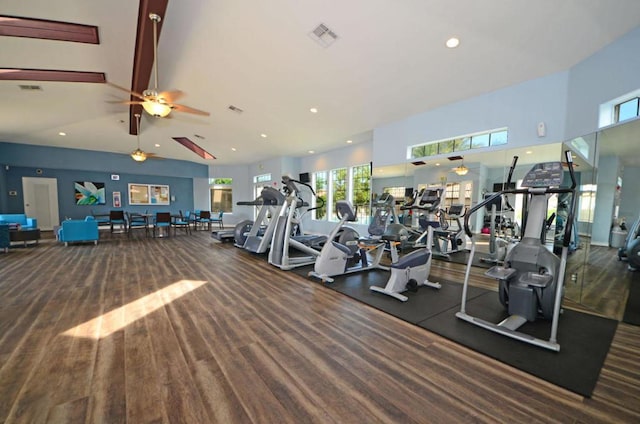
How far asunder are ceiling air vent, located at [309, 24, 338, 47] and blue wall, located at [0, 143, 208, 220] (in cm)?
1116

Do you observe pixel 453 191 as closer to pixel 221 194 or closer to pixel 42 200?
pixel 221 194

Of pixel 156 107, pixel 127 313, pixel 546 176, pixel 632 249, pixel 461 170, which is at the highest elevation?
pixel 156 107

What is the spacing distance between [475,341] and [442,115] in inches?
184

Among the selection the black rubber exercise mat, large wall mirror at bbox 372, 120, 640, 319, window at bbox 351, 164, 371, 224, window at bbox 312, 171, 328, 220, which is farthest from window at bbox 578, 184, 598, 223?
window at bbox 312, 171, 328, 220

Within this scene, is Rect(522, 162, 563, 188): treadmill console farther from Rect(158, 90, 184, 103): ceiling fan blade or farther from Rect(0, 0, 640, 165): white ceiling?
Rect(158, 90, 184, 103): ceiling fan blade

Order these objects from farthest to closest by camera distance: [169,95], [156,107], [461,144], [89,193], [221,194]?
1. [221,194]
2. [89,193]
3. [461,144]
4. [169,95]
5. [156,107]

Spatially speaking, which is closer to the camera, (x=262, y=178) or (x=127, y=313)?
(x=127, y=313)

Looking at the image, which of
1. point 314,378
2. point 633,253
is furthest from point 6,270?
point 633,253

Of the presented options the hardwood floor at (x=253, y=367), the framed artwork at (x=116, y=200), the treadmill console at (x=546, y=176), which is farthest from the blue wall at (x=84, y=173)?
the treadmill console at (x=546, y=176)

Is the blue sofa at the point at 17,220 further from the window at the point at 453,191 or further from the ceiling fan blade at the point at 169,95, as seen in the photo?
the window at the point at 453,191

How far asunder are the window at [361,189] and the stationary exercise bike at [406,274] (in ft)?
13.9

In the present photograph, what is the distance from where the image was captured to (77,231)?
22.4 ft

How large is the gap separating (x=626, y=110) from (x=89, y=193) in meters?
15.7

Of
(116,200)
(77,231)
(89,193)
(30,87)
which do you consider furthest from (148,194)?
(30,87)
